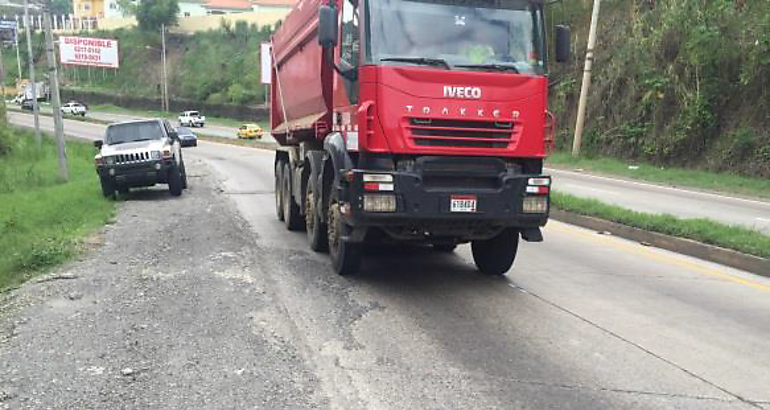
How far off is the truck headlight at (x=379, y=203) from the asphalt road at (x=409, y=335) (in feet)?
3.12

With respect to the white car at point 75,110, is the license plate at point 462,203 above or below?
below

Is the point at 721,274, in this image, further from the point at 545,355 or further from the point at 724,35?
the point at 724,35

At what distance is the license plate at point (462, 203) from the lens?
722 centimetres

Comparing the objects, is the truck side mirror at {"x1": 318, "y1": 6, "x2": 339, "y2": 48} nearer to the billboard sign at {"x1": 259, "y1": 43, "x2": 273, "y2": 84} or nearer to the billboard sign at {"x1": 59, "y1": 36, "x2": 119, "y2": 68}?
the billboard sign at {"x1": 259, "y1": 43, "x2": 273, "y2": 84}

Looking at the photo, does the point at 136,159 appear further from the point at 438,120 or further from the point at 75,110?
the point at 75,110

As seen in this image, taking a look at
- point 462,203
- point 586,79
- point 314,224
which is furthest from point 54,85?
point 586,79

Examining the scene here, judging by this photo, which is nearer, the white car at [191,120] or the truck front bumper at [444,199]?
the truck front bumper at [444,199]

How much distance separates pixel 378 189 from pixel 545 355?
2.38 m

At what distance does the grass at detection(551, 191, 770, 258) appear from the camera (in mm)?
10109

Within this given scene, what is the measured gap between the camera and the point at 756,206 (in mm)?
17250

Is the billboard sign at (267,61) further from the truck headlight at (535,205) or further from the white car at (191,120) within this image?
the white car at (191,120)

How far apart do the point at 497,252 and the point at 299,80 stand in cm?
459

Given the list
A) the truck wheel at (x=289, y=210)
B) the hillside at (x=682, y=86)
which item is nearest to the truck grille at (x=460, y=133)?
the truck wheel at (x=289, y=210)

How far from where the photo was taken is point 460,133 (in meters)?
7.30
